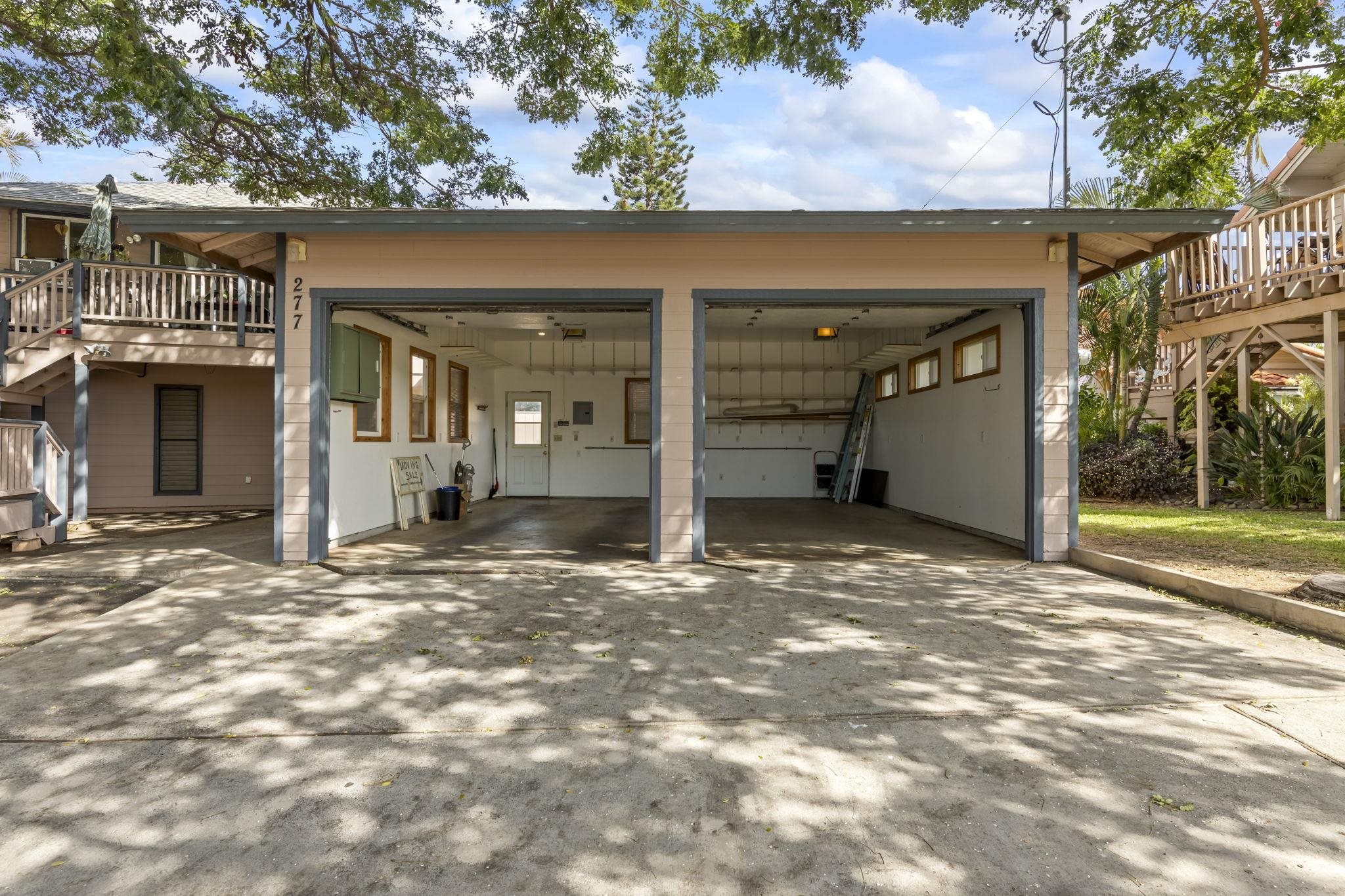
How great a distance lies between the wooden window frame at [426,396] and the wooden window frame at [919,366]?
7020 millimetres

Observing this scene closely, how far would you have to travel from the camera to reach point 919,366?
1064 cm

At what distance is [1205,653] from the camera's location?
372 centimetres

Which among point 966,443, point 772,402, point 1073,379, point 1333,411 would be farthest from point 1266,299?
point 772,402

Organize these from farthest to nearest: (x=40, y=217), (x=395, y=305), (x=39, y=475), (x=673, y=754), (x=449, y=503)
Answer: (x=40, y=217), (x=449, y=503), (x=39, y=475), (x=395, y=305), (x=673, y=754)

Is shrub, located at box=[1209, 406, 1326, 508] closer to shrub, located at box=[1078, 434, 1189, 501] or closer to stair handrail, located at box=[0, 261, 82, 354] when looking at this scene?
shrub, located at box=[1078, 434, 1189, 501]

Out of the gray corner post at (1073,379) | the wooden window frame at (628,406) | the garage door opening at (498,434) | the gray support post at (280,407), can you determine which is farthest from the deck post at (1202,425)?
the gray support post at (280,407)

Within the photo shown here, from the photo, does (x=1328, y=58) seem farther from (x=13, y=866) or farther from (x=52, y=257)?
(x=52, y=257)

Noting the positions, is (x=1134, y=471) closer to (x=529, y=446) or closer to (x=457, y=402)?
(x=529, y=446)

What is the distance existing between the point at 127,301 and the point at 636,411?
7907 millimetres

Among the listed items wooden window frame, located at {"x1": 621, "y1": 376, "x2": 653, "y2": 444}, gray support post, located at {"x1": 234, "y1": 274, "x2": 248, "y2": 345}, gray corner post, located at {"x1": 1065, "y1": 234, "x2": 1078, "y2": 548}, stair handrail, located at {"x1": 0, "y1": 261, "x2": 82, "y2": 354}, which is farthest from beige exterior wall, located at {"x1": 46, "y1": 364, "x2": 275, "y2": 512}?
gray corner post, located at {"x1": 1065, "y1": 234, "x2": 1078, "y2": 548}

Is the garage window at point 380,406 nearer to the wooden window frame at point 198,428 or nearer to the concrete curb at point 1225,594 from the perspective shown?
the wooden window frame at point 198,428

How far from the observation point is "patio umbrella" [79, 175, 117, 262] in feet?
32.6

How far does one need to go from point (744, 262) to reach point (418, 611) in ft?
13.0

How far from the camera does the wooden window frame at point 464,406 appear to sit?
11023 mm
